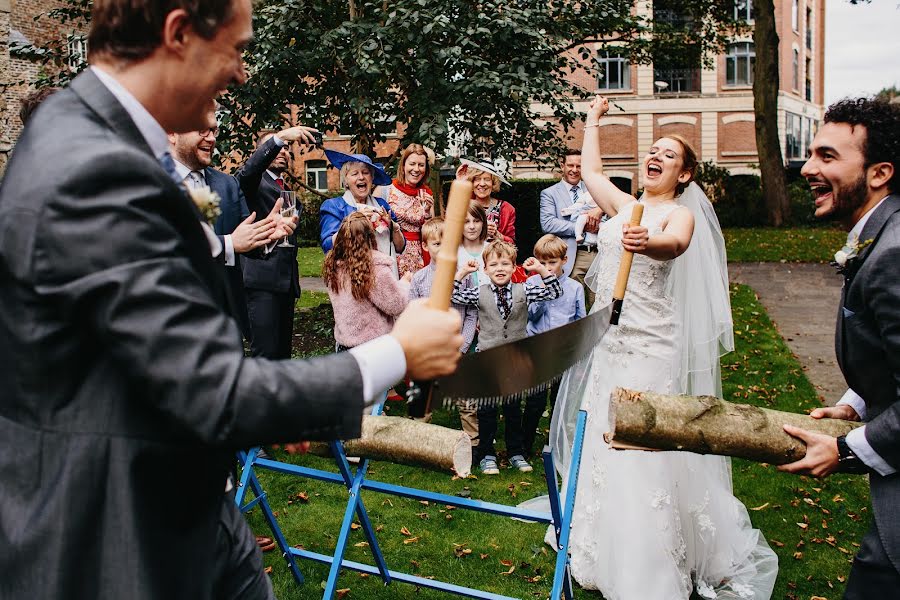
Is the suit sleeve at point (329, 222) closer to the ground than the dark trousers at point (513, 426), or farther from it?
farther from it

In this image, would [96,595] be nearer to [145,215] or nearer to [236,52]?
[145,215]

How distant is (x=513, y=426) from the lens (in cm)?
664

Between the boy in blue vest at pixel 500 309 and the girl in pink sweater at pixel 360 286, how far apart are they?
0.61 meters

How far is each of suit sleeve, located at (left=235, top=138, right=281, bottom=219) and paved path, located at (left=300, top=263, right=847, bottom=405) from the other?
558 cm

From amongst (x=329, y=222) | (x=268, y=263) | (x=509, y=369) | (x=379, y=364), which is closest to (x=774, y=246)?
(x=329, y=222)

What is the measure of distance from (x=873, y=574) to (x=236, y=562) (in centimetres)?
198

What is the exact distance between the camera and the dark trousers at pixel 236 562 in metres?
2.10

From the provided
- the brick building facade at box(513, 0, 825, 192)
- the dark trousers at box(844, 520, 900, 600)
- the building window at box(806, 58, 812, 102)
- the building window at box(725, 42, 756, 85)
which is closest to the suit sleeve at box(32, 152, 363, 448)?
the dark trousers at box(844, 520, 900, 600)

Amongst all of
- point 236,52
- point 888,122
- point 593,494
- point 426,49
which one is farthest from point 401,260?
point 236,52

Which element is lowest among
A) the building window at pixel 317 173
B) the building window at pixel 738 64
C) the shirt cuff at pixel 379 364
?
the shirt cuff at pixel 379 364

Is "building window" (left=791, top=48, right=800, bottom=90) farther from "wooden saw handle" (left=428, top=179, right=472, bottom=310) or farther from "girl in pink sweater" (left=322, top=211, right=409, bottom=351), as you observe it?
"wooden saw handle" (left=428, top=179, right=472, bottom=310)

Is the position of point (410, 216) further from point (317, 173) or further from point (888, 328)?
point (317, 173)

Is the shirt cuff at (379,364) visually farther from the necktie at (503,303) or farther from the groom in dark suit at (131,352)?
the necktie at (503,303)

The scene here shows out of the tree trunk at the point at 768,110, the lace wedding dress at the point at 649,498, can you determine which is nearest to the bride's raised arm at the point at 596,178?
the lace wedding dress at the point at 649,498
